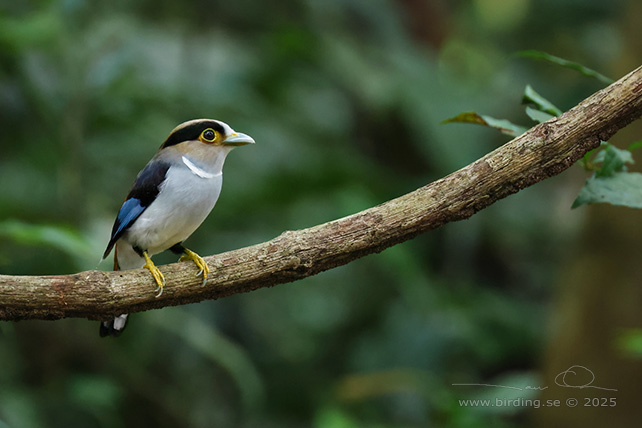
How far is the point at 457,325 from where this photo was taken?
4.67 m

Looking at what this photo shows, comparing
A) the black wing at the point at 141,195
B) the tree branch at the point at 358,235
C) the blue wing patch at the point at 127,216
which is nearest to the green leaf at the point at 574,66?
the tree branch at the point at 358,235

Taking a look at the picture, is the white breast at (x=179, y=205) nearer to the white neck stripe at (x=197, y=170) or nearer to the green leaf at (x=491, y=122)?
the white neck stripe at (x=197, y=170)

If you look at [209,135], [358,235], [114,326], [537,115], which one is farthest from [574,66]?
[114,326]

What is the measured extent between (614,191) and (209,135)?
112 cm

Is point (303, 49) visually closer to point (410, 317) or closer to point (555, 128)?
point (410, 317)

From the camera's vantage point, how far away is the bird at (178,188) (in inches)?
82.7

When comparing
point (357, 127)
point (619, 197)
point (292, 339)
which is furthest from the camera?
point (357, 127)

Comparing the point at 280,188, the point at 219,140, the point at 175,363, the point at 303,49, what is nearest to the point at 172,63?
the point at 303,49

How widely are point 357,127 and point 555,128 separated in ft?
16.9

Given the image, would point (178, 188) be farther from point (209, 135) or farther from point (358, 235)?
point (358, 235)

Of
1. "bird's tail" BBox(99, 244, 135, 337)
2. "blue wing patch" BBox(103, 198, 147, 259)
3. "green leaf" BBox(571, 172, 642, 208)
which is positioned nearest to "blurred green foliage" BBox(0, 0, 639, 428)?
"bird's tail" BBox(99, 244, 135, 337)

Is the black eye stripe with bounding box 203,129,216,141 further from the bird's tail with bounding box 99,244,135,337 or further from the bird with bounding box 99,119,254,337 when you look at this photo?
the bird's tail with bounding box 99,244,135,337

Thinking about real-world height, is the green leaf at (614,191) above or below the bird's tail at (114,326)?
above

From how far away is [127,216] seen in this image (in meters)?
2.22
